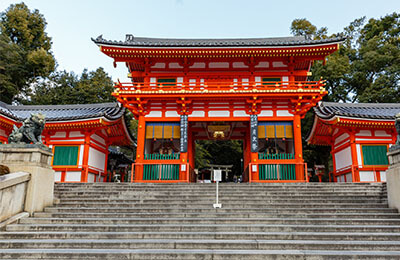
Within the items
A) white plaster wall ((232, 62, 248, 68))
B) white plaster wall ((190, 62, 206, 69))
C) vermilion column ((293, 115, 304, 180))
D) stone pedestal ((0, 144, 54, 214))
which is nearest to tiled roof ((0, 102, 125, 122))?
white plaster wall ((190, 62, 206, 69))

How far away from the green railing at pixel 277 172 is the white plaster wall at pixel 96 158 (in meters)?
9.52

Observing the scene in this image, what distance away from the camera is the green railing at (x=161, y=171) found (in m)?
13.7

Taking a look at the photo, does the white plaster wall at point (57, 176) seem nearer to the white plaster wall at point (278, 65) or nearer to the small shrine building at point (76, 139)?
the small shrine building at point (76, 139)

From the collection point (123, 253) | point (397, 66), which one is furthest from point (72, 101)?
point (397, 66)

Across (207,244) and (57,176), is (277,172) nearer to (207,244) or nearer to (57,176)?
(207,244)

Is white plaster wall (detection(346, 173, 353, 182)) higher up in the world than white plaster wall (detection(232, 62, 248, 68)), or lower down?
lower down

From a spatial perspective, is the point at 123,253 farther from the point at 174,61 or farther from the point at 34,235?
the point at 174,61

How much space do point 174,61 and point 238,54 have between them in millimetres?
3780

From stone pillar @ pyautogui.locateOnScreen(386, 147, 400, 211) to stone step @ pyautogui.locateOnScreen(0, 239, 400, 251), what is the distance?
254 centimetres

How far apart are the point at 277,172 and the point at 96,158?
416 inches

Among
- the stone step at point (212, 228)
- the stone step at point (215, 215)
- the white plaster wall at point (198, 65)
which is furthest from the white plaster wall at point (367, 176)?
the white plaster wall at point (198, 65)

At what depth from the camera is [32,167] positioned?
7.64 m

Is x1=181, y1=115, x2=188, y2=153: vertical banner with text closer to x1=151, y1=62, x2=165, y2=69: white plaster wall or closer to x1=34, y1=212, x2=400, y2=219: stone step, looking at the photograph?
x1=151, y1=62, x2=165, y2=69: white plaster wall

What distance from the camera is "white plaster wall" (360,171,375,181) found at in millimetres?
14228
